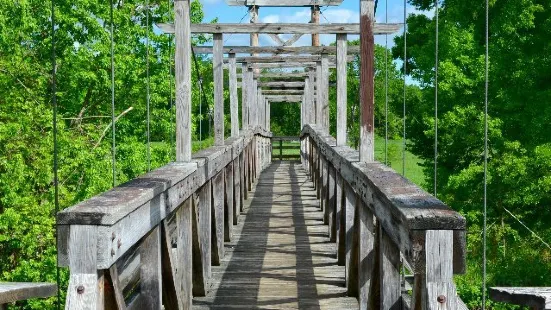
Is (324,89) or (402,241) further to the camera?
(324,89)

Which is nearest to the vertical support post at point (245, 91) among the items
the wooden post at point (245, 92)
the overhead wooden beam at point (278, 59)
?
the wooden post at point (245, 92)

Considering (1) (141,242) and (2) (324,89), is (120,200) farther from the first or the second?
(2) (324,89)

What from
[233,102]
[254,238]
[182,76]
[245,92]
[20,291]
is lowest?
[254,238]

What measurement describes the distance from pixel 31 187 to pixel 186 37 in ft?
50.9

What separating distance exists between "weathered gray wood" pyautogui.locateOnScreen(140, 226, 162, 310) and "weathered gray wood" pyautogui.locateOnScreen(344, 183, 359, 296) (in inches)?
62.0

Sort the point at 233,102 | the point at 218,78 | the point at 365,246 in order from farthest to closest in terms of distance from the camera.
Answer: the point at 233,102, the point at 218,78, the point at 365,246

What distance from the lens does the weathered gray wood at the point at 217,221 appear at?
20.5ft

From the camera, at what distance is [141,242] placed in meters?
3.36

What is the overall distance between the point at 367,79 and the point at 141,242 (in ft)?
6.71

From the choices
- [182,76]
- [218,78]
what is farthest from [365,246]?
[218,78]

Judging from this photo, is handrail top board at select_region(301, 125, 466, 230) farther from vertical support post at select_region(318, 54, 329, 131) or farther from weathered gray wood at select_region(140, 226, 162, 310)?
vertical support post at select_region(318, 54, 329, 131)

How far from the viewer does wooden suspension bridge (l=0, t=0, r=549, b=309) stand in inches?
95.6

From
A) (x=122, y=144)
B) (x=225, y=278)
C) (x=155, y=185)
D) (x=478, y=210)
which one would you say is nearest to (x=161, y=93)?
(x=122, y=144)

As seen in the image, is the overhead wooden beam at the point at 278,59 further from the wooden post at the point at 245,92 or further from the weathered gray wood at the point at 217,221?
the weathered gray wood at the point at 217,221
